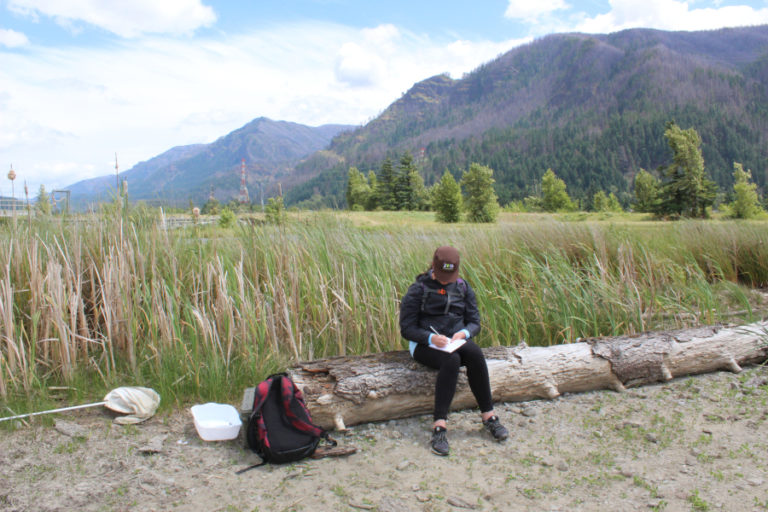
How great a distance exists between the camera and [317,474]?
244 cm

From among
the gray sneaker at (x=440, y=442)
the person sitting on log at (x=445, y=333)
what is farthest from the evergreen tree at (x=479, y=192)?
the gray sneaker at (x=440, y=442)

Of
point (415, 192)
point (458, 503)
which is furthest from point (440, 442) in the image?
point (415, 192)

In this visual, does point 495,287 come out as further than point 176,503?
Yes

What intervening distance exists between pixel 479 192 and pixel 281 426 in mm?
22574

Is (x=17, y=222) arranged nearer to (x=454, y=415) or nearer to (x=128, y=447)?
(x=128, y=447)

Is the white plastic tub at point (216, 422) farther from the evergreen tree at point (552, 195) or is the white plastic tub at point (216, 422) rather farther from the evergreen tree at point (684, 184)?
the evergreen tree at point (552, 195)

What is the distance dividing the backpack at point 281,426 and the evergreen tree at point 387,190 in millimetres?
35627

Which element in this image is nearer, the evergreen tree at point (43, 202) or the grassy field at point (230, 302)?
the grassy field at point (230, 302)

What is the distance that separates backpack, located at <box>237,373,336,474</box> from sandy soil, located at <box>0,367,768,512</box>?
0.08 m

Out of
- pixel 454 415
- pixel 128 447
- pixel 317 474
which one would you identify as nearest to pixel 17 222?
pixel 128 447

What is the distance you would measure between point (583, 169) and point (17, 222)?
4603 inches

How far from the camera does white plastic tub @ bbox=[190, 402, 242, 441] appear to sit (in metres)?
2.71

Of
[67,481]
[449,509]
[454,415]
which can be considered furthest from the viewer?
[454,415]

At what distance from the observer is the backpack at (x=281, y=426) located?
2.54 m
